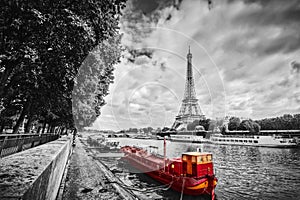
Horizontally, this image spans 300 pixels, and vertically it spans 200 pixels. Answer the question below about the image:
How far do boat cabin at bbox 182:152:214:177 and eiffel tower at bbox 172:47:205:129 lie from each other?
101 meters

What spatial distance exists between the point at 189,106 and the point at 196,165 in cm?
10506

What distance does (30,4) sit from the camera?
5480 mm

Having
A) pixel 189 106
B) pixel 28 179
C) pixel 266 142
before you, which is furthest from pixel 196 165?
pixel 189 106

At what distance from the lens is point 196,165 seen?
14984mm

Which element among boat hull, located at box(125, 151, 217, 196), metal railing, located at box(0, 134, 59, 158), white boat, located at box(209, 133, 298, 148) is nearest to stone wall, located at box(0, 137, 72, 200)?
metal railing, located at box(0, 134, 59, 158)

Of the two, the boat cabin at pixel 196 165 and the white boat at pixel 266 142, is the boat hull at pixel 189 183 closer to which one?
the boat cabin at pixel 196 165

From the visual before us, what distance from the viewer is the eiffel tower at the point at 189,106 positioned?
381 ft

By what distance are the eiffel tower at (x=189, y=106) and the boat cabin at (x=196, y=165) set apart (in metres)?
101

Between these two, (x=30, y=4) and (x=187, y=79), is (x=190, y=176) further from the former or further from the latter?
(x=187, y=79)

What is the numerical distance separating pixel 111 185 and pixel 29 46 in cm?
1253

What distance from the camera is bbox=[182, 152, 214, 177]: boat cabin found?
15.0m

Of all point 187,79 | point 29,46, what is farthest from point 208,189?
point 187,79

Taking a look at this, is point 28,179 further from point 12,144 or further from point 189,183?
point 189,183

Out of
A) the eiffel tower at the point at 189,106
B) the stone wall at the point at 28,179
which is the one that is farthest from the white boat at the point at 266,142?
the stone wall at the point at 28,179
